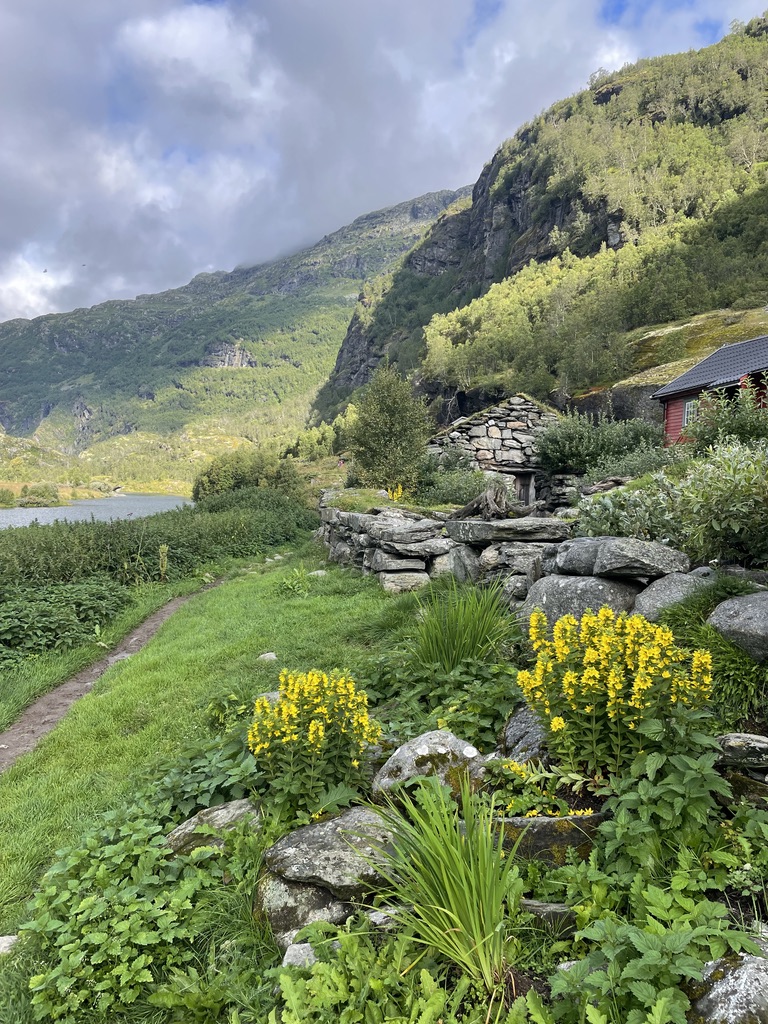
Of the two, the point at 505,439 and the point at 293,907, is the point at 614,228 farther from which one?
the point at 293,907

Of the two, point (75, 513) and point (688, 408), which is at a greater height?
point (688, 408)

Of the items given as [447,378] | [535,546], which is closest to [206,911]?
[535,546]

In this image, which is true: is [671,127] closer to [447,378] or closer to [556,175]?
[556,175]

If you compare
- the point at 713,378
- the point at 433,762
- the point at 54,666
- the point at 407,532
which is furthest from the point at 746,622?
the point at 713,378

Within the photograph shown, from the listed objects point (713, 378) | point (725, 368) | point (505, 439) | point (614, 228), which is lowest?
point (505, 439)

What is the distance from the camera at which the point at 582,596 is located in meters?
4.53

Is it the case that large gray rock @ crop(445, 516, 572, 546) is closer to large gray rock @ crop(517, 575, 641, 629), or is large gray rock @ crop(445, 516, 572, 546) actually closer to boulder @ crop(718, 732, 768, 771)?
large gray rock @ crop(517, 575, 641, 629)

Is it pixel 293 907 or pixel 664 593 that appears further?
pixel 664 593

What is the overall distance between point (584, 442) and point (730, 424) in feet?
19.9

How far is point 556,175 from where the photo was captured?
81375 millimetres

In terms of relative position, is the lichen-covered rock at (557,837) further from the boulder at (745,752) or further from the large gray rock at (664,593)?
the large gray rock at (664,593)

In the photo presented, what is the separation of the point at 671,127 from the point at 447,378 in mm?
51736

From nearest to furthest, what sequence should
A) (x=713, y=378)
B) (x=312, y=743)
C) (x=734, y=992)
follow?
1. (x=734, y=992)
2. (x=312, y=743)
3. (x=713, y=378)

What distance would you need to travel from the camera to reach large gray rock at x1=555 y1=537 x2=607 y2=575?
15.8ft
